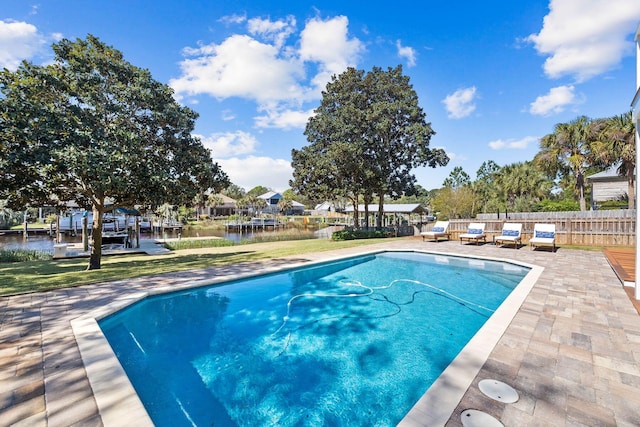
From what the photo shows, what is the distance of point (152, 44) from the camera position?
35.2ft

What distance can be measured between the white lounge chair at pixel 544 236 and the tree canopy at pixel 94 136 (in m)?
13.0

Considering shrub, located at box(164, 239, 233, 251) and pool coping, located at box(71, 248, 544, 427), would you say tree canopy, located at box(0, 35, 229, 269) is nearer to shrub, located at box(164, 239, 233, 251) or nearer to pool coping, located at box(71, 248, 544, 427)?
pool coping, located at box(71, 248, 544, 427)

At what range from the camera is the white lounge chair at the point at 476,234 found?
45.5ft

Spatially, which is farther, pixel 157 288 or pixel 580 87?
pixel 580 87

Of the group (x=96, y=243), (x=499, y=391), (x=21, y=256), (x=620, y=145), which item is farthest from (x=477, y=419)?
(x=620, y=145)

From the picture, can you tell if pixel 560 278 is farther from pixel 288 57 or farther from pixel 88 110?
pixel 288 57

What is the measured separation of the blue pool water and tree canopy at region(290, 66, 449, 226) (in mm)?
10788

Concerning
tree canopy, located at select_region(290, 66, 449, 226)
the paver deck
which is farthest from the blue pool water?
tree canopy, located at select_region(290, 66, 449, 226)

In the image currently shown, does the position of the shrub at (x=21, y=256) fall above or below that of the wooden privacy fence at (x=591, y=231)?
below

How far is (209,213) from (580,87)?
173ft

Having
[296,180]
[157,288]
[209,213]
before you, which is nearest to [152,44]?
[157,288]

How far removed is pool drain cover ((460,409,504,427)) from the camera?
2.15 metres

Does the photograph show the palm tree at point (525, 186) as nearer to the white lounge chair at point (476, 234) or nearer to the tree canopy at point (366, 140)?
the tree canopy at point (366, 140)

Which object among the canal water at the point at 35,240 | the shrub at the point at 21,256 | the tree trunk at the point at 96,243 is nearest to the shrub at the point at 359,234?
the canal water at the point at 35,240
